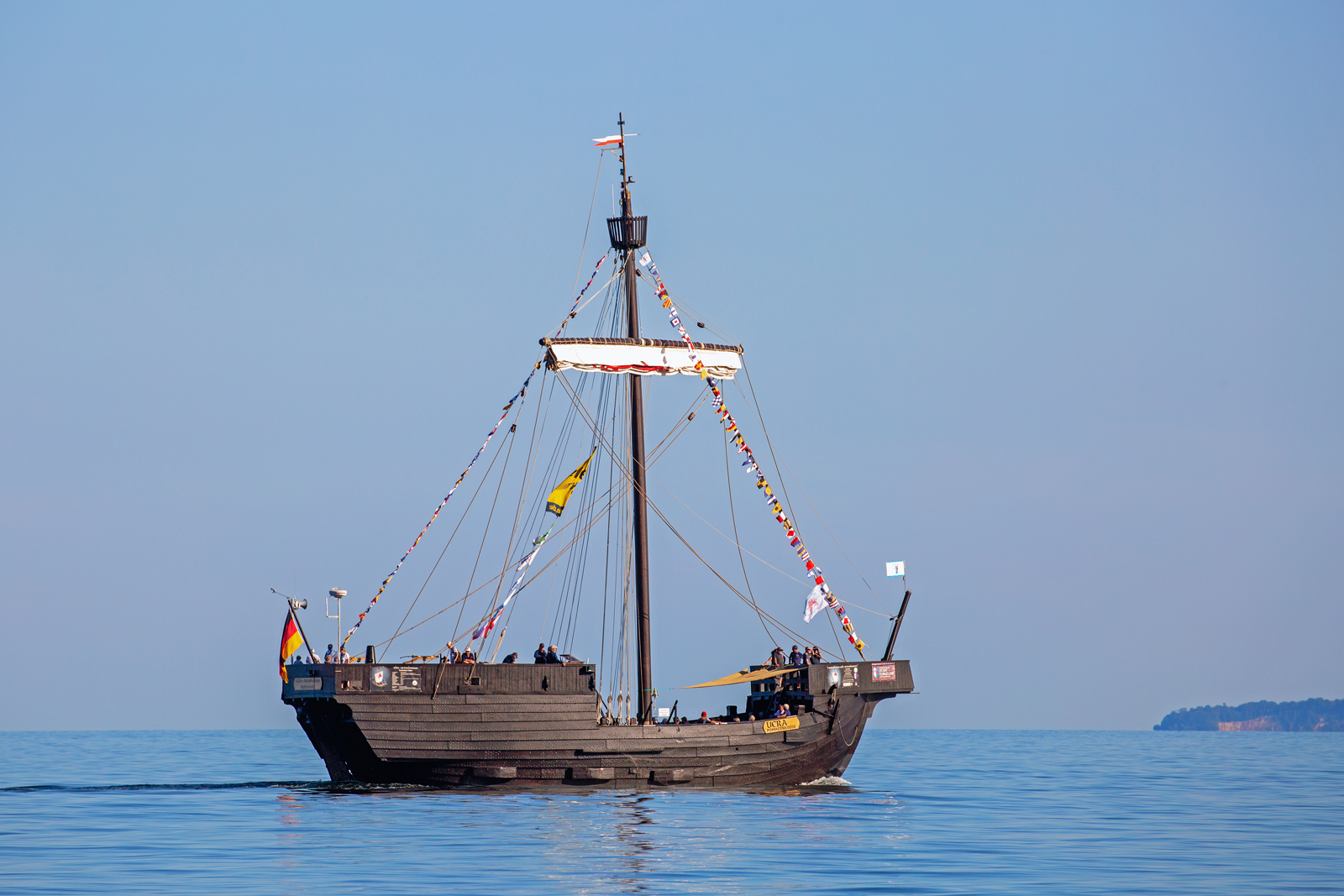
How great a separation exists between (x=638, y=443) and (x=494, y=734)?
434 inches

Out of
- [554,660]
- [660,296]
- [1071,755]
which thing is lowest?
[1071,755]

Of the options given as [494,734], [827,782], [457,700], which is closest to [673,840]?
[494,734]

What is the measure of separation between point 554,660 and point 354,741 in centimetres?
578

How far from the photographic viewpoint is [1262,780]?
56.8 meters

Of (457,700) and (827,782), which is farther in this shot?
(827,782)

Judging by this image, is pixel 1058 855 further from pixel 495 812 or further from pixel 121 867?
pixel 121 867

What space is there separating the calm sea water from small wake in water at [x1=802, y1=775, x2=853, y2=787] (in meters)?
0.41

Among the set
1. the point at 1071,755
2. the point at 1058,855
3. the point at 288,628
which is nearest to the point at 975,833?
the point at 1058,855

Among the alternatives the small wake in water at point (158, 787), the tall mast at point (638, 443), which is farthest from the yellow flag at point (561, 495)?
the small wake in water at point (158, 787)

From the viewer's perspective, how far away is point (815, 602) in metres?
44.1

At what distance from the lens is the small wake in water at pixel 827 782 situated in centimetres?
4459

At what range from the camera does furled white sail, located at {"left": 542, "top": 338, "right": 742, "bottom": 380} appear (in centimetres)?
4594

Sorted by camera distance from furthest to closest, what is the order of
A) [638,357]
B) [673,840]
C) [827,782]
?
1. [638,357]
2. [827,782]
3. [673,840]

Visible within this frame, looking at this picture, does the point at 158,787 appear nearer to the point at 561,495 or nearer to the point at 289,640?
the point at 289,640
